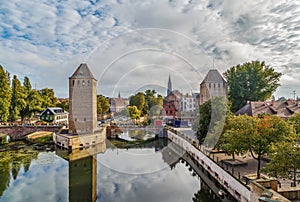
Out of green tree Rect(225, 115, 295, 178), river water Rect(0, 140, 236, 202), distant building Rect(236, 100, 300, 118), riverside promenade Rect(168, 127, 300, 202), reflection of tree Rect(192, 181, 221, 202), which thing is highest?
distant building Rect(236, 100, 300, 118)

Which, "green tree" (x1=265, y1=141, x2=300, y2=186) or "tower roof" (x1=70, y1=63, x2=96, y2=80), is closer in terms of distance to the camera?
"green tree" (x1=265, y1=141, x2=300, y2=186)

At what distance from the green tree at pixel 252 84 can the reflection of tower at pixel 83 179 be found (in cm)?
2102

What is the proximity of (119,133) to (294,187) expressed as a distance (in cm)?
2929

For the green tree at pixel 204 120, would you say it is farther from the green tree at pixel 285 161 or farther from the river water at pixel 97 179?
the green tree at pixel 285 161

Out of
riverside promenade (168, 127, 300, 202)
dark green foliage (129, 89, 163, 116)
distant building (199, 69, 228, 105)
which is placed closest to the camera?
riverside promenade (168, 127, 300, 202)

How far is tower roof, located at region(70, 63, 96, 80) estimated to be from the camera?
2820 centimetres

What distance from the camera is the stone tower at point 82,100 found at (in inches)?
1110

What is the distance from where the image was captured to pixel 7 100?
32219 millimetres

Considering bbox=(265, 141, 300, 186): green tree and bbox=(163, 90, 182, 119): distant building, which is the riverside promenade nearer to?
bbox=(265, 141, 300, 186): green tree

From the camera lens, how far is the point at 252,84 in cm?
3272

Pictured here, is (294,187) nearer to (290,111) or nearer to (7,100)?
(290,111)

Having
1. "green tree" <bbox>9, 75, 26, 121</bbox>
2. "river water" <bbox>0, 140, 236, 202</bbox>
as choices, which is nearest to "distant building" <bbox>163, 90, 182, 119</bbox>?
"river water" <bbox>0, 140, 236, 202</bbox>

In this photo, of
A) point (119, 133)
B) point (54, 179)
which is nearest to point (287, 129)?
point (54, 179)

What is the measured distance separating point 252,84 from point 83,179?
2581cm
